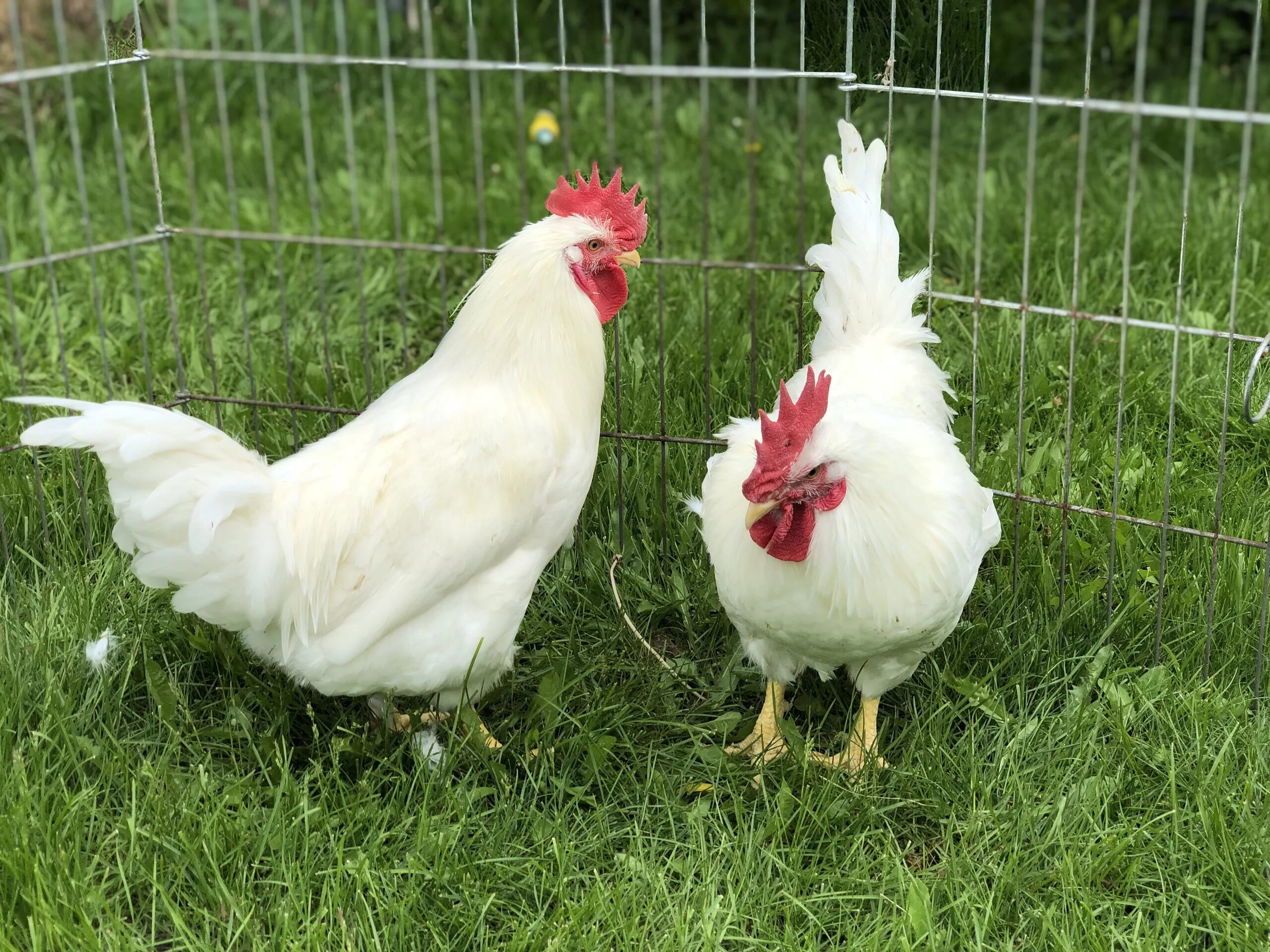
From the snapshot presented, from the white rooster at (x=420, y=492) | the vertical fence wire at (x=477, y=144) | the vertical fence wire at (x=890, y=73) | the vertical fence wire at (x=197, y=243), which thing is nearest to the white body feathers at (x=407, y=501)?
the white rooster at (x=420, y=492)

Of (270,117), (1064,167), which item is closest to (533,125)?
(270,117)

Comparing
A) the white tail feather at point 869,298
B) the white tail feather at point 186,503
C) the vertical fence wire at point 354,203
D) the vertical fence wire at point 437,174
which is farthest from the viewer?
the vertical fence wire at point 354,203

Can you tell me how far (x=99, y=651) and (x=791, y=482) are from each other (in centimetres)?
191

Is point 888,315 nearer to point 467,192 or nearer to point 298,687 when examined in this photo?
point 298,687

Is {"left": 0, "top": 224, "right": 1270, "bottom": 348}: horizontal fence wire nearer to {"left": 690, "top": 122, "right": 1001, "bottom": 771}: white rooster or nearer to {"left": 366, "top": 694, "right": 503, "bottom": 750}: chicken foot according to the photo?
{"left": 690, "top": 122, "right": 1001, "bottom": 771}: white rooster

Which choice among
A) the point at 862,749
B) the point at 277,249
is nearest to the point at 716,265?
the point at 862,749

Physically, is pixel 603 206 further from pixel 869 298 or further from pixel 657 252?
pixel 657 252

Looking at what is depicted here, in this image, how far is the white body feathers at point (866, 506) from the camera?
9.68 feet

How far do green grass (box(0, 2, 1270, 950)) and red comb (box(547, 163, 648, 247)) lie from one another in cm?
67

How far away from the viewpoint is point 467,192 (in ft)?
20.7

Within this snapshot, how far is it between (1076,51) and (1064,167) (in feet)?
6.21

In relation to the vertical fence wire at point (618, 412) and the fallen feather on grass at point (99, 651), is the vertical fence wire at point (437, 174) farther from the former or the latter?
the fallen feather on grass at point (99, 651)

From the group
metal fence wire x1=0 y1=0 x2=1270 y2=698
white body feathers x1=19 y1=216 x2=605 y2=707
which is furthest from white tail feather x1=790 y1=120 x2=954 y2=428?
white body feathers x1=19 y1=216 x2=605 y2=707

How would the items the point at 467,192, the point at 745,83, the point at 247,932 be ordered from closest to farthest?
the point at 247,932, the point at 467,192, the point at 745,83
